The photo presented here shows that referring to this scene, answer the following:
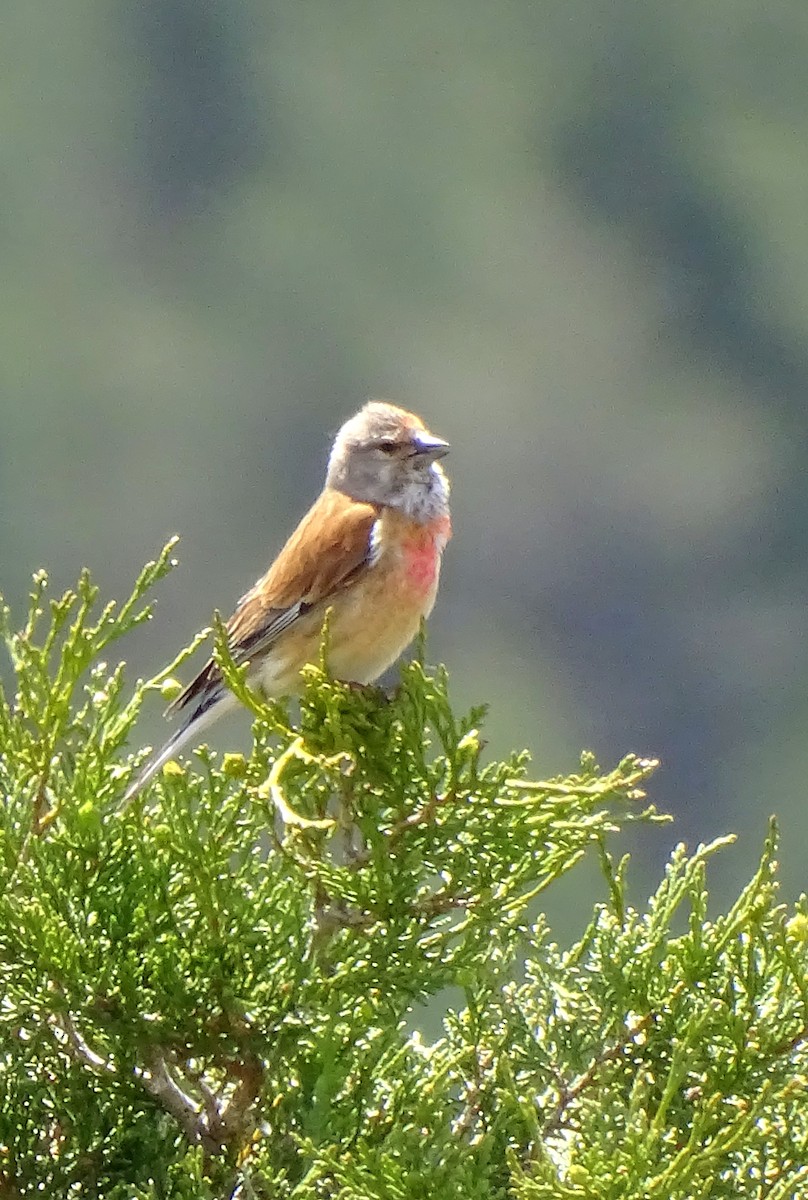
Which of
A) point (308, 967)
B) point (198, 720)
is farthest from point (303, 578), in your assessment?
point (308, 967)

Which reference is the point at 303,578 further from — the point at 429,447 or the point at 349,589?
the point at 429,447

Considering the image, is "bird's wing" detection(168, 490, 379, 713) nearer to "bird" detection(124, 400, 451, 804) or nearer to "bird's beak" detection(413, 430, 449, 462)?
"bird" detection(124, 400, 451, 804)

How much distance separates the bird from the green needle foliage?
0.44 metres

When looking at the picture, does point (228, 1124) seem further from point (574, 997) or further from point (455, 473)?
point (455, 473)

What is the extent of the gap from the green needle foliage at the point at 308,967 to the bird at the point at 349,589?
440 mm

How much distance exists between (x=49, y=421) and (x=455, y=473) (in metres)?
1.20

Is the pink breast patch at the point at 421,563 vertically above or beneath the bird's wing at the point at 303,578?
above

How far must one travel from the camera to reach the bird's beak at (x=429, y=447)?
1.67 metres

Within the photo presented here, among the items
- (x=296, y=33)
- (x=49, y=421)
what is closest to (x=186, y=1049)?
(x=49, y=421)

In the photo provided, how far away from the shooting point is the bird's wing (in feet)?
5.06

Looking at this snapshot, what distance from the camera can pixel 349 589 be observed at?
154cm

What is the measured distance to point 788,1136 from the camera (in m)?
0.97

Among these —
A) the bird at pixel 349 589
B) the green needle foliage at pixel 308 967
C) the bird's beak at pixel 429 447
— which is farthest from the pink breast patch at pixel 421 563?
the green needle foliage at pixel 308 967

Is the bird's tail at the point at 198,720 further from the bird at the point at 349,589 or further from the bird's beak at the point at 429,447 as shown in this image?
the bird's beak at the point at 429,447
